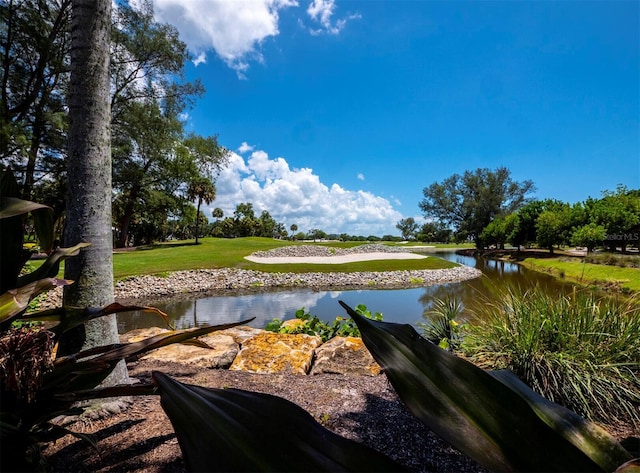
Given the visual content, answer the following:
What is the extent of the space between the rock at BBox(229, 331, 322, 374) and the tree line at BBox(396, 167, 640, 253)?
2432 centimetres

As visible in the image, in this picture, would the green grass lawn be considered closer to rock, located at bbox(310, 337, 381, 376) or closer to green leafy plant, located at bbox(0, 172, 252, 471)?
rock, located at bbox(310, 337, 381, 376)

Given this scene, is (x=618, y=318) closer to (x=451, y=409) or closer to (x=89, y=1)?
(x=451, y=409)

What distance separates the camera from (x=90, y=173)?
6.98 feet

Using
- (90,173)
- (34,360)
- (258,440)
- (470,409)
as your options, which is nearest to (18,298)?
(34,360)

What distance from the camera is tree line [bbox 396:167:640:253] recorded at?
21.1 m

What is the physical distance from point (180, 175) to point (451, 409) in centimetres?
2530

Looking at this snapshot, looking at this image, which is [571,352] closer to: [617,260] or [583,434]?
[583,434]

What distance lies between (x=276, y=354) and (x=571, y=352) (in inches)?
114

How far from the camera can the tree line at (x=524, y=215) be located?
21147 millimetres

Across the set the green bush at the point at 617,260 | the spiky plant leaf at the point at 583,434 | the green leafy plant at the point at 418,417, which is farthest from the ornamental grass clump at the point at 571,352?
the green bush at the point at 617,260

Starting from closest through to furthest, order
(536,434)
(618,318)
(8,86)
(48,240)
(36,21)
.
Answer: (536,434), (48,240), (618,318), (36,21), (8,86)

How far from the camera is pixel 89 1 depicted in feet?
7.10

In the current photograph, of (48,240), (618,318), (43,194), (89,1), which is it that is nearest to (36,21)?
(43,194)

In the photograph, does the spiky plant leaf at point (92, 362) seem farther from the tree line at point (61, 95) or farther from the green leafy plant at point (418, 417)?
the tree line at point (61, 95)
